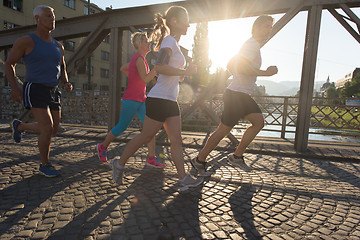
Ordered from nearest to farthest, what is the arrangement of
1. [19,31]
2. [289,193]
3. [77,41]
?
[289,193] → [19,31] → [77,41]

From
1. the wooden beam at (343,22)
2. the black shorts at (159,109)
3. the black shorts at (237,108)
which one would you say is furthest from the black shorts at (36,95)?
the wooden beam at (343,22)

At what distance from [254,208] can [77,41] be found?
36.7 meters

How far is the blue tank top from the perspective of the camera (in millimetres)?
2762

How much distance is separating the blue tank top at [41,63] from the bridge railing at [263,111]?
174 inches

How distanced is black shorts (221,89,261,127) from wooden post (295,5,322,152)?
2235 mm

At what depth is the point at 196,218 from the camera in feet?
6.57

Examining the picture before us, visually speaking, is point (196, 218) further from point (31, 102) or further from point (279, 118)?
point (279, 118)

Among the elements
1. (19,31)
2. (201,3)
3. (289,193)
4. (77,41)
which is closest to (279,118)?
(201,3)

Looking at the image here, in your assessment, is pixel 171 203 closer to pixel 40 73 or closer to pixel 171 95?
pixel 171 95

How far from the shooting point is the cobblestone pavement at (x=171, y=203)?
1802 mm

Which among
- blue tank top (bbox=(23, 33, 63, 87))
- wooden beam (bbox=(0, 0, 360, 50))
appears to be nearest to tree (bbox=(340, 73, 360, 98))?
wooden beam (bbox=(0, 0, 360, 50))

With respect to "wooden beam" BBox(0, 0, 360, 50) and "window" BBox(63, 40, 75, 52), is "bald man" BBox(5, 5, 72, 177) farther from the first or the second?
"window" BBox(63, 40, 75, 52)

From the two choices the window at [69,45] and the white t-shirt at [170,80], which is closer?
the white t-shirt at [170,80]

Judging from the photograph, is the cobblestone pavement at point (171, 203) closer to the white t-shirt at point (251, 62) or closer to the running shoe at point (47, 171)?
the running shoe at point (47, 171)
